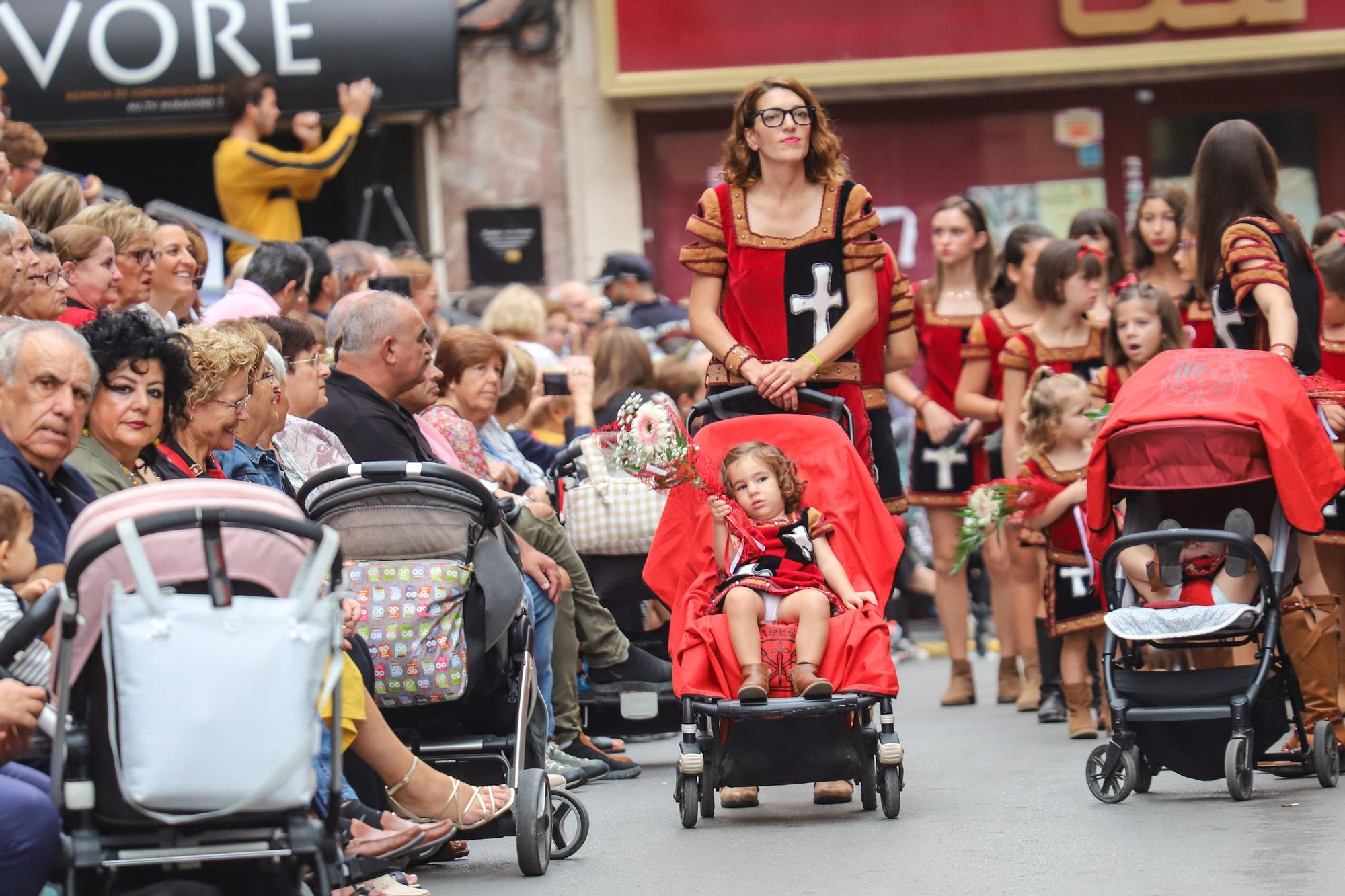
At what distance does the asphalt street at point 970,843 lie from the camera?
6.23 metres

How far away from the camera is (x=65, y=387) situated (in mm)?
5785

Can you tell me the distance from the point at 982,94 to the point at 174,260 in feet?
30.6

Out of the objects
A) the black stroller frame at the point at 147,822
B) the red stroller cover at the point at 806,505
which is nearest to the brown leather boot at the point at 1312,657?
the red stroller cover at the point at 806,505

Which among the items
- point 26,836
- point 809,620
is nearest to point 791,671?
point 809,620

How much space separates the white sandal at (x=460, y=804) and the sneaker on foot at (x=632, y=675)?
2.91m

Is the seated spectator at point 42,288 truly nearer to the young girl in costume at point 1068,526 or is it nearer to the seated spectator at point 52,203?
the seated spectator at point 52,203

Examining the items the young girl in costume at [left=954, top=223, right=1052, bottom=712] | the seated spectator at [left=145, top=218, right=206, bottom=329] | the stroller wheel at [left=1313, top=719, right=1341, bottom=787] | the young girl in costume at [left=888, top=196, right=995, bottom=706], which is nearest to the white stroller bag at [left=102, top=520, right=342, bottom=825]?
the stroller wheel at [left=1313, top=719, right=1341, bottom=787]

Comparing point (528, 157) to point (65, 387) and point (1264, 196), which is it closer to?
point (1264, 196)

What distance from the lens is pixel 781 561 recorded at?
7727mm

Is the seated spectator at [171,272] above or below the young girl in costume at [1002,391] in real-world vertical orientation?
above

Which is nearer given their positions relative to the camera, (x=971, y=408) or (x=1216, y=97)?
(x=971, y=408)

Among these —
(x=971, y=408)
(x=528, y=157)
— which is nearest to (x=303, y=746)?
(x=971, y=408)

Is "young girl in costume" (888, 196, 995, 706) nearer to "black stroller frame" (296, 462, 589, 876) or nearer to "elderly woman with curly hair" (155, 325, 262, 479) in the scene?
"black stroller frame" (296, 462, 589, 876)

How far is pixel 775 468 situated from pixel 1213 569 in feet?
5.17
